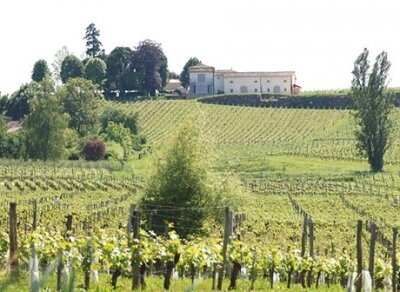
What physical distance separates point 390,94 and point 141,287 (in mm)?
63701

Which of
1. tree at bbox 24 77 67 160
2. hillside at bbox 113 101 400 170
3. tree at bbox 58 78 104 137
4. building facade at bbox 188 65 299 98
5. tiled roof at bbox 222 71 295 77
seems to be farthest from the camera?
tiled roof at bbox 222 71 295 77

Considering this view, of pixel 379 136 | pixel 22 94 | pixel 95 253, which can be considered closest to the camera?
pixel 95 253

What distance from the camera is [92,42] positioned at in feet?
497

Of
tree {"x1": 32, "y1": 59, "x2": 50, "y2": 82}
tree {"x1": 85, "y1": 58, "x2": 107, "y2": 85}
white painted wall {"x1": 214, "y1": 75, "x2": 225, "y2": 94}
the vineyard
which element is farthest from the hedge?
tree {"x1": 32, "y1": 59, "x2": 50, "y2": 82}

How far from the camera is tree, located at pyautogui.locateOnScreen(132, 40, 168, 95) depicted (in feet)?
425

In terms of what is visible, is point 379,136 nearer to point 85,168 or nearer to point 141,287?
point 85,168

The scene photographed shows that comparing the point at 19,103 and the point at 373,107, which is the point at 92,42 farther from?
the point at 373,107

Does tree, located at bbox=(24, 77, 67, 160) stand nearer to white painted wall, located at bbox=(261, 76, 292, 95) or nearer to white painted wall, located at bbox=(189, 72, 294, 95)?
white painted wall, located at bbox=(189, 72, 294, 95)

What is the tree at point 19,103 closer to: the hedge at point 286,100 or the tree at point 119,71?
the tree at point 119,71

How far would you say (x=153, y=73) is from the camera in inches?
5167

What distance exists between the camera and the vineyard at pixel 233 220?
47.8 ft

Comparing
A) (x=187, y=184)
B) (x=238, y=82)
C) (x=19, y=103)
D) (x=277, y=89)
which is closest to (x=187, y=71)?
(x=238, y=82)

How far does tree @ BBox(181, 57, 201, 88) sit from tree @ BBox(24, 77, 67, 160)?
61.7 m

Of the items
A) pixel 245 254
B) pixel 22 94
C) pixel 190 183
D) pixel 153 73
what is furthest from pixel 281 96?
pixel 245 254
